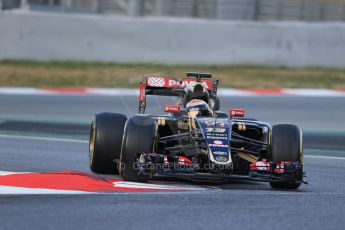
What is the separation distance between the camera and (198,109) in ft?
33.3

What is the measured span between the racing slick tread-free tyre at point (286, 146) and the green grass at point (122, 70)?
10548 mm

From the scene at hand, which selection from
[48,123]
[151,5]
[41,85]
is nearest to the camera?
[48,123]

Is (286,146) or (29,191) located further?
(286,146)

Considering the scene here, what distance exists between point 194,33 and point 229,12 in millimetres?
1193

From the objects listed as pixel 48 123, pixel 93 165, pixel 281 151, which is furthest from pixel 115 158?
pixel 48 123

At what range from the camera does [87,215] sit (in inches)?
286

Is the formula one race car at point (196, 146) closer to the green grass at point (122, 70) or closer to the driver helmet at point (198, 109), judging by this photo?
the driver helmet at point (198, 109)

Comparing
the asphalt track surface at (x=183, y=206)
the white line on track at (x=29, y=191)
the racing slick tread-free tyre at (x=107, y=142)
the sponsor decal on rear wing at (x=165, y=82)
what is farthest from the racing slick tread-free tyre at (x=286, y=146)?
the white line on track at (x=29, y=191)

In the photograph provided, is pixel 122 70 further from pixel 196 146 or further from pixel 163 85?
pixel 196 146

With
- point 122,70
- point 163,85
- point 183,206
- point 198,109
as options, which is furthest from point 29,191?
point 122,70

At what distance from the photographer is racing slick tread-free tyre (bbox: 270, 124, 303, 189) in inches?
364

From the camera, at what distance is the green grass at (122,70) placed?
20375 millimetres

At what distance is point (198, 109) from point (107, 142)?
106cm

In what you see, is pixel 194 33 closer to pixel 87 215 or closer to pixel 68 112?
pixel 68 112
